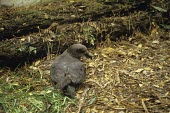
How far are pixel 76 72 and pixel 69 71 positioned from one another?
0.10 m

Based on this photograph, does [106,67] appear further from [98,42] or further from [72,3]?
[72,3]

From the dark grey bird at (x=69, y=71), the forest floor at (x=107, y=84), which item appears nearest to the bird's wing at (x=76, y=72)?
the dark grey bird at (x=69, y=71)

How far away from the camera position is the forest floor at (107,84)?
3736 millimetres

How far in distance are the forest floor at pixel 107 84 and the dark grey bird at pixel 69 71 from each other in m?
0.13

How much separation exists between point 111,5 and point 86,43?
86cm

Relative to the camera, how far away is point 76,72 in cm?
402

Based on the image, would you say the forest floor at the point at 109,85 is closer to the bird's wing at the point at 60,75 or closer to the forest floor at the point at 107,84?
the forest floor at the point at 107,84

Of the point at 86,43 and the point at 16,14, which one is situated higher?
the point at 16,14

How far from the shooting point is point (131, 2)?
5391mm

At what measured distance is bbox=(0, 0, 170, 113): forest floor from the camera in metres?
3.74

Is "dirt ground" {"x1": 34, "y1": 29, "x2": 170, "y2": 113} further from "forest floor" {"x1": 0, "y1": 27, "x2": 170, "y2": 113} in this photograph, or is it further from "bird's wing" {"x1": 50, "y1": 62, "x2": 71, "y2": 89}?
"bird's wing" {"x1": 50, "y1": 62, "x2": 71, "y2": 89}

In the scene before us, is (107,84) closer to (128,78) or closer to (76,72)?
(128,78)

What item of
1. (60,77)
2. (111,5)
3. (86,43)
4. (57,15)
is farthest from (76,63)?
(111,5)

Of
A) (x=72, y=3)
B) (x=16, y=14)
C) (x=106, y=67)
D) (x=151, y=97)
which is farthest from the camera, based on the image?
(x=72, y=3)
